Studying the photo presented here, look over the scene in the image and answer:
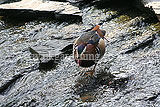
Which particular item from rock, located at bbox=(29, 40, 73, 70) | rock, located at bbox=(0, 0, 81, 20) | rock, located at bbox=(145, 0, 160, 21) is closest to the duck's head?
rock, located at bbox=(29, 40, 73, 70)

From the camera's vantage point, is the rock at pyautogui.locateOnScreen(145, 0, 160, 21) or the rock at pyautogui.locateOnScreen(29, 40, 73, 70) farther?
the rock at pyautogui.locateOnScreen(145, 0, 160, 21)

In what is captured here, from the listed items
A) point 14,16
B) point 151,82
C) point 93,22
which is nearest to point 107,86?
point 151,82

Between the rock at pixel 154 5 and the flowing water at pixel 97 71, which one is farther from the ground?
the rock at pixel 154 5

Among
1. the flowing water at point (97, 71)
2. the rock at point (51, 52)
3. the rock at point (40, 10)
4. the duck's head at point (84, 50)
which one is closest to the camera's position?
the flowing water at point (97, 71)

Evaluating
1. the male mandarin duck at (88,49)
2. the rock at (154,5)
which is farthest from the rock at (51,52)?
the rock at (154,5)

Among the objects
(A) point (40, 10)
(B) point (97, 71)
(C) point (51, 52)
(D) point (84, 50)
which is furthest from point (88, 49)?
(A) point (40, 10)

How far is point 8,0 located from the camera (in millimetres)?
9820

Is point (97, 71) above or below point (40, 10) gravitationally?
below

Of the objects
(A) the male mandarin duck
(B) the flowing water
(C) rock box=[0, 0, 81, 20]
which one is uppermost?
(C) rock box=[0, 0, 81, 20]

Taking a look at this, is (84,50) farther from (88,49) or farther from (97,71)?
(97,71)

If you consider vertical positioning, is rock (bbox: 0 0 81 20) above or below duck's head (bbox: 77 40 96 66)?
above

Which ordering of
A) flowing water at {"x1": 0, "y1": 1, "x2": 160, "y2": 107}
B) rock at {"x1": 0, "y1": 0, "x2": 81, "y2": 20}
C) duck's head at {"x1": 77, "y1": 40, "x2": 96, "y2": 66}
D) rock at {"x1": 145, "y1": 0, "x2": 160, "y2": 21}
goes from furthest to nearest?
rock at {"x1": 0, "y1": 0, "x2": 81, "y2": 20}, rock at {"x1": 145, "y1": 0, "x2": 160, "y2": 21}, duck's head at {"x1": 77, "y1": 40, "x2": 96, "y2": 66}, flowing water at {"x1": 0, "y1": 1, "x2": 160, "y2": 107}

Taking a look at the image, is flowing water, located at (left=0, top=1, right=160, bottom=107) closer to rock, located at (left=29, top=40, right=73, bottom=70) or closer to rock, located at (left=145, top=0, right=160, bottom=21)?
rock, located at (left=29, top=40, right=73, bottom=70)

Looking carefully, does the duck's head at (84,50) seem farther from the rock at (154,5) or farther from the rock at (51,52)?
the rock at (154,5)
